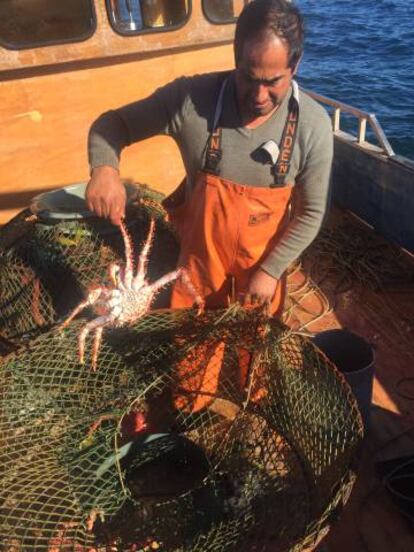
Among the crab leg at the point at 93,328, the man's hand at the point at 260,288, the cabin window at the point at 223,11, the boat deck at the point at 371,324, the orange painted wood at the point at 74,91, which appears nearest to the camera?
the crab leg at the point at 93,328

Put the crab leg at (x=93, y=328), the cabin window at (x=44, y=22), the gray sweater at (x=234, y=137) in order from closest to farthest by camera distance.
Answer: the crab leg at (x=93, y=328)
the gray sweater at (x=234, y=137)
the cabin window at (x=44, y=22)

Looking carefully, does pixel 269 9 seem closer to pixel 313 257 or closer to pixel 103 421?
pixel 103 421

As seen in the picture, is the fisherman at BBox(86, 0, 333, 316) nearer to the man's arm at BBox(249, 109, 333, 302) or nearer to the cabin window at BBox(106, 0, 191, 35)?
the man's arm at BBox(249, 109, 333, 302)

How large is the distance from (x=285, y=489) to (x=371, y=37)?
22.5 metres

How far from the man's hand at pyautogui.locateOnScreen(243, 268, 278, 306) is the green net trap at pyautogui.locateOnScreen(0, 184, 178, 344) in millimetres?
879

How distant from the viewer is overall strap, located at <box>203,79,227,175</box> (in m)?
2.55

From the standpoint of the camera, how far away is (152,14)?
466 centimetres

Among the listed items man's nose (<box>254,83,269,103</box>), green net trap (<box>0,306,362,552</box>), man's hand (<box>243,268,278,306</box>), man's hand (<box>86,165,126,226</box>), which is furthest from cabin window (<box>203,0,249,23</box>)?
green net trap (<box>0,306,362,552</box>)

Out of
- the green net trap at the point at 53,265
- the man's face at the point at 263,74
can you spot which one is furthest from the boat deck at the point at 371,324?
→ the man's face at the point at 263,74

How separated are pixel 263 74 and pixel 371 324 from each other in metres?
3.10

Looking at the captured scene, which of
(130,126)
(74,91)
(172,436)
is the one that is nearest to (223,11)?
(74,91)

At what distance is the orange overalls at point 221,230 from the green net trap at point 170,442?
0.24 m

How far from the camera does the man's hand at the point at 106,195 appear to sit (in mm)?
2412

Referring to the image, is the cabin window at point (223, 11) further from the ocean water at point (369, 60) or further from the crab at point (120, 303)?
the ocean water at point (369, 60)
